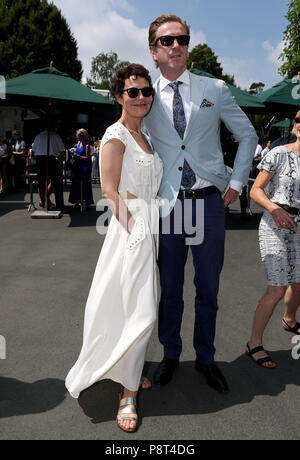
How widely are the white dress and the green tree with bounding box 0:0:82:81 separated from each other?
30.4 meters

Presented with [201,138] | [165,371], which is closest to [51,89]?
[201,138]

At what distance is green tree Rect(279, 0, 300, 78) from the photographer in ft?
91.0

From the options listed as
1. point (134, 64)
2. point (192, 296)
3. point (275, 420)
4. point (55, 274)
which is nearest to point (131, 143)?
point (134, 64)

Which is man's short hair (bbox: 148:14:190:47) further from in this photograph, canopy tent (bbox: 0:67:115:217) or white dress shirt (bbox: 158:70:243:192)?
canopy tent (bbox: 0:67:115:217)

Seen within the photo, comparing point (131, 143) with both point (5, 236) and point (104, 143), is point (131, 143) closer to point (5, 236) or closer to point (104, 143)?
point (104, 143)

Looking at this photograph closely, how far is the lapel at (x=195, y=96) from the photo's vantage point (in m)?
2.81

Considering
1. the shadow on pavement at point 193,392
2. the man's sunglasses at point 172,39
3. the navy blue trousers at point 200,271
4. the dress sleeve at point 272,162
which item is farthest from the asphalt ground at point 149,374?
the man's sunglasses at point 172,39

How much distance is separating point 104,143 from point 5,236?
19.3ft

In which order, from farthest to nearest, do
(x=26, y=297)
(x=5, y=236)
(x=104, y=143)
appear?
(x=5, y=236) → (x=26, y=297) → (x=104, y=143)

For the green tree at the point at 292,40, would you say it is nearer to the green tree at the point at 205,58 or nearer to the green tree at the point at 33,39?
the green tree at the point at 33,39

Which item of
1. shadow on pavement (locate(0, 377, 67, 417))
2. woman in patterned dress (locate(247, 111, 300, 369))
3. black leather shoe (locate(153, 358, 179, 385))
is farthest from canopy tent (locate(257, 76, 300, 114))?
shadow on pavement (locate(0, 377, 67, 417))

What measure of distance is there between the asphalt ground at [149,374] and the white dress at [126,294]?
0.25 metres

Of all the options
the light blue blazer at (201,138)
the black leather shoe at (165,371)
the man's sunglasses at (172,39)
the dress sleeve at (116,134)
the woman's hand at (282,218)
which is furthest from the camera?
the woman's hand at (282,218)

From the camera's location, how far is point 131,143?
2557 millimetres
